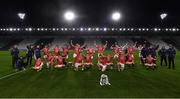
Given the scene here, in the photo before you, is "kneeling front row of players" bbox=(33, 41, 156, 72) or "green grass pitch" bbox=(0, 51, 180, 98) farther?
"kneeling front row of players" bbox=(33, 41, 156, 72)

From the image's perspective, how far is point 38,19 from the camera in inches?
3012

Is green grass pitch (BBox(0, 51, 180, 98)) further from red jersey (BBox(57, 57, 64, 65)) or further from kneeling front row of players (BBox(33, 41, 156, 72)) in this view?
red jersey (BBox(57, 57, 64, 65))

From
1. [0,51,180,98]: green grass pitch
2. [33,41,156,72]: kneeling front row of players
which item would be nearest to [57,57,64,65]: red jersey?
[33,41,156,72]: kneeling front row of players

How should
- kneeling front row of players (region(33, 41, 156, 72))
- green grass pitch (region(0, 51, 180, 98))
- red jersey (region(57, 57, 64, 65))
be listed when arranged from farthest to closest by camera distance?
1. red jersey (region(57, 57, 64, 65))
2. kneeling front row of players (region(33, 41, 156, 72))
3. green grass pitch (region(0, 51, 180, 98))

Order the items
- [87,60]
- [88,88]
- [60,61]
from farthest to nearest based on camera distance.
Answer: [60,61], [87,60], [88,88]

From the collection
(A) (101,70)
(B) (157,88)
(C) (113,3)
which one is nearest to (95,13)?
(C) (113,3)

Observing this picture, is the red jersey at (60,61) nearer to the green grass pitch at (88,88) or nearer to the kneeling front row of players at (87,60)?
the kneeling front row of players at (87,60)

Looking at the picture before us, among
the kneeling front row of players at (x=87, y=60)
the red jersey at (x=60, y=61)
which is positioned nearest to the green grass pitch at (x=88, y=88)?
the kneeling front row of players at (x=87, y=60)

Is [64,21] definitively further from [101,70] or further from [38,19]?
[101,70]

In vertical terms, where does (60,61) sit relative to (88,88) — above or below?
above

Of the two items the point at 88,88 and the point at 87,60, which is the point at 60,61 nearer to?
the point at 87,60

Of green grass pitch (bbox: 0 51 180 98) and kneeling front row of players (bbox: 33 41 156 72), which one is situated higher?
kneeling front row of players (bbox: 33 41 156 72)

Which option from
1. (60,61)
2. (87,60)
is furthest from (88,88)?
(60,61)

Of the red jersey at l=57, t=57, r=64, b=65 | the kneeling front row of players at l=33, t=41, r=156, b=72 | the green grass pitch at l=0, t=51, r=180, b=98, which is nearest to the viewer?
the green grass pitch at l=0, t=51, r=180, b=98
